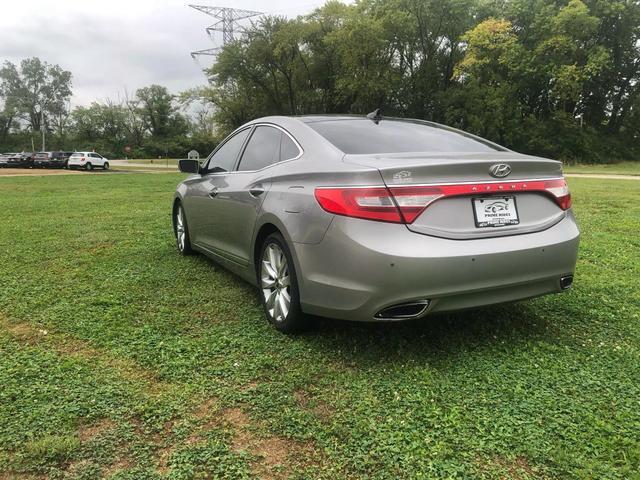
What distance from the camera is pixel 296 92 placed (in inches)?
1992

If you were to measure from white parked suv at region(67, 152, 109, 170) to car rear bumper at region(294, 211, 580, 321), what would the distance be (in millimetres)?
42112

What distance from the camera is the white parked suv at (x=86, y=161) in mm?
40550

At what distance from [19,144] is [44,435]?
285 feet

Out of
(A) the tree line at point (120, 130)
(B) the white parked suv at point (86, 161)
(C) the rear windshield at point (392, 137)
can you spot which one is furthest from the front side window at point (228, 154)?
(A) the tree line at point (120, 130)

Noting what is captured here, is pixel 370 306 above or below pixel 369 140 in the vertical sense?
below

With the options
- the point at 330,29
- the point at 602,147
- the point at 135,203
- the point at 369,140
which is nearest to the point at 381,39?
the point at 330,29

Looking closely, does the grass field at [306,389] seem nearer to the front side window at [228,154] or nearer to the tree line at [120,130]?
the front side window at [228,154]

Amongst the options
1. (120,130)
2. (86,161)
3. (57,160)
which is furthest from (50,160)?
(120,130)

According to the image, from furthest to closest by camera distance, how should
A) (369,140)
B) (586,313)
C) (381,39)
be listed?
(381,39) → (586,313) → (369,140)

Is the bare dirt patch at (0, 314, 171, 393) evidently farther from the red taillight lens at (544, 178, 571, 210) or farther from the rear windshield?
the red taillight lens at (544, 178, 571, 210)

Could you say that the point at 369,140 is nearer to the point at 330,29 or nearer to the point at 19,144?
the point at 330,29

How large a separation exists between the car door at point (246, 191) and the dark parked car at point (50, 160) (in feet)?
147

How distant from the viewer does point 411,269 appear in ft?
8.68

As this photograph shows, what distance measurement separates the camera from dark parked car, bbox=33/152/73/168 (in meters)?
43.4
